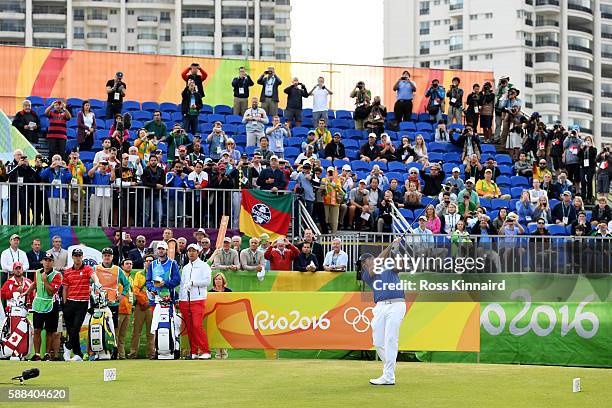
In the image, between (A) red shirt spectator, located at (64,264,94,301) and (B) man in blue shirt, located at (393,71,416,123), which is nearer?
(A) red shirt spectator, located at (64,264,94,301)

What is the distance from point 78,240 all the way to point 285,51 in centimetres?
10845

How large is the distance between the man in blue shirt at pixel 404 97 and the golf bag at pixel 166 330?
15.4m

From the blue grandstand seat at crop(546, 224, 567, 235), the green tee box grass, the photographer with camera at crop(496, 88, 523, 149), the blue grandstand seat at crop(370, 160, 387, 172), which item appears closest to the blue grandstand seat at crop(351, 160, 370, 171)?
the blue grandstand seat at crop(370, 160, 387, 172)

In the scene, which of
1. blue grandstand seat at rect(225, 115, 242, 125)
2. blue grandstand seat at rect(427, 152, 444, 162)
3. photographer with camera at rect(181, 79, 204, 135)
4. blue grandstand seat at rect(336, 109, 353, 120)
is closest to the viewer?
photographer with camera at rect(181, 79, 204, 135)

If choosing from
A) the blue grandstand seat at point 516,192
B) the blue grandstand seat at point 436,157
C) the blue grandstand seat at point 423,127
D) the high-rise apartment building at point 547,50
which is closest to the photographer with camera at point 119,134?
the blue grandstand seat at point 436,157

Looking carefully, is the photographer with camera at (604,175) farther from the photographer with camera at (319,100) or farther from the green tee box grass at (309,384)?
the green tee box grass at (309,384)

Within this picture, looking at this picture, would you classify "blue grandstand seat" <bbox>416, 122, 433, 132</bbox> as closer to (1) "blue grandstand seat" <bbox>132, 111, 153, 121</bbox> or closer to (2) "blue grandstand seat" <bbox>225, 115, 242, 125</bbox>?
(2) "blue grandstand seat" <bbox>225, 115, 242, 125</bbox>

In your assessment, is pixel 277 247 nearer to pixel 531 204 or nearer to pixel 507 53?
pixel 531 204

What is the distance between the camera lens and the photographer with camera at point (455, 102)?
38000mm

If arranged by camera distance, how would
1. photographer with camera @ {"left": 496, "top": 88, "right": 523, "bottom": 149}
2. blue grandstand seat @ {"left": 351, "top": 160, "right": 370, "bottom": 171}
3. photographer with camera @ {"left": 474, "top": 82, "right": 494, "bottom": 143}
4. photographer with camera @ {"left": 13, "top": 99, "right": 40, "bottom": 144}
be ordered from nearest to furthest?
photographer with camera @ {"left": 13, "top": 99, "right": 40, "bottom": 144} → blue grandstand seat @ {"left": 351, "top": 160, "right": 370, "bottom": 171} → photographer with camera @ {"left": 474, "top": 82, "right": 494, "bottom": 143} → photographer with camera @ {"left": 496, "top": 88, "right": 523, "bottom": 149}

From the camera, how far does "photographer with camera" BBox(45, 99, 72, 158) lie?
31.3 meters

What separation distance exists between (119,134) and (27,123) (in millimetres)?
4601

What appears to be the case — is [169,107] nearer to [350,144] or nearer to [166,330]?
[350,144]

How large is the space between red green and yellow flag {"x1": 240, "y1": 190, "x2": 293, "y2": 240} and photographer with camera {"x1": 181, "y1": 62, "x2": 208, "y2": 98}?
23.4 feet
